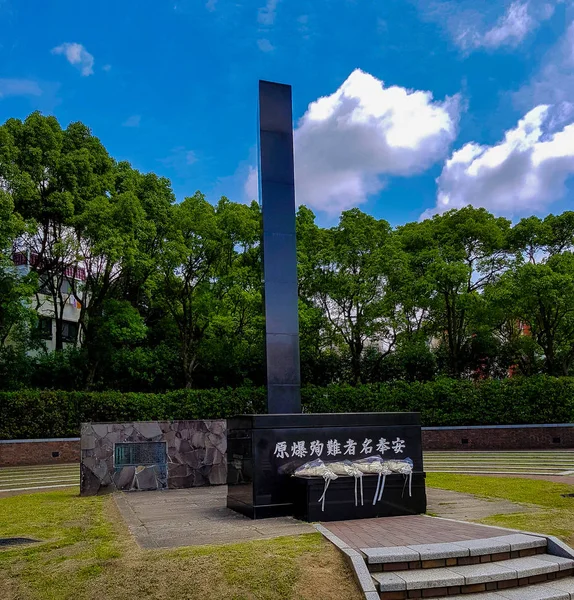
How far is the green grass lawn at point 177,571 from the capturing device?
427cm

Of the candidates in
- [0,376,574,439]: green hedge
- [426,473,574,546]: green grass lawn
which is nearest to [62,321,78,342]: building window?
[0,376,574,439]: green hedge

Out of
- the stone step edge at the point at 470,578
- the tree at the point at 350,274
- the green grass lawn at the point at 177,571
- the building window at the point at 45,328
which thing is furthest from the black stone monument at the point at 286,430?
the building window at the point at 45,328

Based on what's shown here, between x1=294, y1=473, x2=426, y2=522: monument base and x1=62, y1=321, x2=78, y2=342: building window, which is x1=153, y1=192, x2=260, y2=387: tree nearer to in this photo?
x1=62, y1=321, x2=78, y2=342: building window

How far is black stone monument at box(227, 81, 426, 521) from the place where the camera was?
270 inches

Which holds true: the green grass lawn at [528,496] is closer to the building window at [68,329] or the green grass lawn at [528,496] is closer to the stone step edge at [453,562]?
the stone step edge at [453,562]

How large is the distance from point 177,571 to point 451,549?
2.18 m

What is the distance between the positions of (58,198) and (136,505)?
499 inches

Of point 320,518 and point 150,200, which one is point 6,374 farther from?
point 320,518

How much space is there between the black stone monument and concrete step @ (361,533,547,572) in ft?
5.42

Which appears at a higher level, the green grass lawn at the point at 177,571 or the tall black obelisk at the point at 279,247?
the tall black obelisk at the point at 279,247

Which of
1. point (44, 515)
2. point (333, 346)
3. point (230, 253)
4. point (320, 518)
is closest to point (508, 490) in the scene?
point (320, 518)

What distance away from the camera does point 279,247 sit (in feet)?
28.1

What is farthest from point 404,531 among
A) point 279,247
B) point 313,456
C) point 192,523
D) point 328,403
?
point 328,403

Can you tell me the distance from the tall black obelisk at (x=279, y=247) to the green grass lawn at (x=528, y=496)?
294 centimetres
